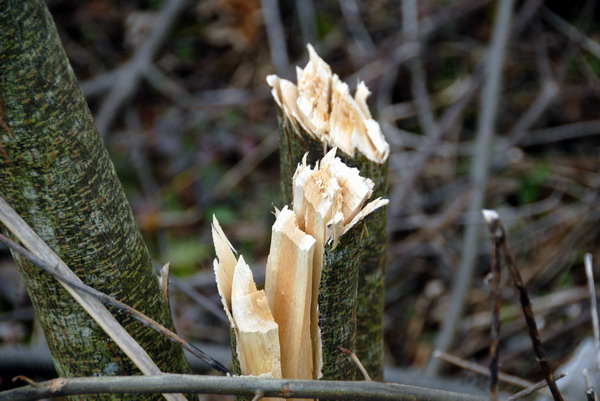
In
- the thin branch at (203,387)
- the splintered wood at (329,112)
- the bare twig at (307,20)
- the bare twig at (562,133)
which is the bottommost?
the thin branch at (203,387)

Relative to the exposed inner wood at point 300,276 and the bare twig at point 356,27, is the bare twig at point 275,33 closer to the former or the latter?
the bare twig at point 356,27

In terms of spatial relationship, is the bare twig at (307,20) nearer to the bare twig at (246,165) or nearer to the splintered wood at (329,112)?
the bare twig at (246,165)

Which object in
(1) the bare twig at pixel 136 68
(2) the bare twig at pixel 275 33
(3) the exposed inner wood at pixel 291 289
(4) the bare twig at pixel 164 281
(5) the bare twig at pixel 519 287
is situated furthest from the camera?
(2) the bare twig at pixel 275 33

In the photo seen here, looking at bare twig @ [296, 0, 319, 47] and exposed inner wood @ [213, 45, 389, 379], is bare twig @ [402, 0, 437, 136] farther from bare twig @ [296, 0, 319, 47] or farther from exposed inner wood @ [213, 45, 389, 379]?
exposed inner wood @ [213, 45, 389, 379]

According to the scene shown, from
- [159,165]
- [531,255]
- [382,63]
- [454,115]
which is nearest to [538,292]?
[531,255]

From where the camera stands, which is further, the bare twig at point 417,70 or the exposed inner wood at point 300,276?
the bare twig at point 417,70

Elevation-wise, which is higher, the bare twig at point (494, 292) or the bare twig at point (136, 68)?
the bare twig at point (136, 68)

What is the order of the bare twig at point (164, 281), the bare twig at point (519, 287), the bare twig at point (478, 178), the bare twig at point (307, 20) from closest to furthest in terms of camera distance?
the bare twig at point (519, 287), the bare twig at point (164, 281), the bare twig at point (478, 178), the bare twig at point (307, 20)

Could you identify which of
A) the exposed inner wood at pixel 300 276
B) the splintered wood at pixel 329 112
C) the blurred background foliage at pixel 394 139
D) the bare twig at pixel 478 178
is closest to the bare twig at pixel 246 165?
the blurred background foliage at pixel 394 139

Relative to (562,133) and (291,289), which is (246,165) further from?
(291,289)
